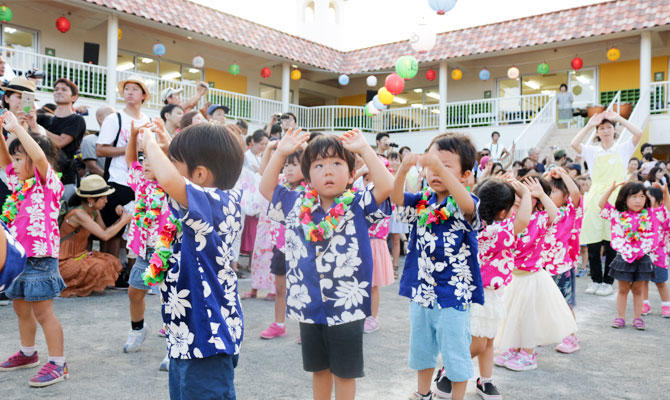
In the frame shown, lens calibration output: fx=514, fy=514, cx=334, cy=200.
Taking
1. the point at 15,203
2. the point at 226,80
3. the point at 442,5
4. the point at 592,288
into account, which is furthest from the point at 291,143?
the point at 226,80

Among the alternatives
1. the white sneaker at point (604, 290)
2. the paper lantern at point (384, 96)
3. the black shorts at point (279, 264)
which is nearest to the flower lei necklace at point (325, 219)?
the black shorts at point (279, 264)

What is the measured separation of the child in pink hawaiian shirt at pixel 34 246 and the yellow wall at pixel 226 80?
1726cm

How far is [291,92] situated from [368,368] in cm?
2100

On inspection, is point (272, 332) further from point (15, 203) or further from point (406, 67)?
point (406, 67)

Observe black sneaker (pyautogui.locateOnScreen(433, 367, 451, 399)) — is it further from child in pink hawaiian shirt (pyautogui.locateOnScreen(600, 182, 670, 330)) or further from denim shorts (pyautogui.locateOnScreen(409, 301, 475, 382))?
child in pink hawaiian shirt (pyautogui.locateOnScreen(600, 182, 670, 330))

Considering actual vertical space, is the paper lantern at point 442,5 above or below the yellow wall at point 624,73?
below

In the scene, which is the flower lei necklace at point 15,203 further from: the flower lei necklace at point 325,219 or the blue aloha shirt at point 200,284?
the flower lei necklace at point 325,219

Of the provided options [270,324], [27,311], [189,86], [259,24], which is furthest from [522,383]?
[259,24]

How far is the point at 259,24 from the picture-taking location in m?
18.6

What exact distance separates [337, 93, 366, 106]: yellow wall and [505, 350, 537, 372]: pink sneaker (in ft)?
69.8

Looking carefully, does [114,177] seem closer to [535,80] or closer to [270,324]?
[270,324]

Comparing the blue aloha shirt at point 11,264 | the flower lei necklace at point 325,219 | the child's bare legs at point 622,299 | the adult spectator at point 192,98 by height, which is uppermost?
the adult spectator at point 192,98

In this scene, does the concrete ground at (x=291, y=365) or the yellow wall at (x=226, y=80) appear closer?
the concrete ground at (x=291, y=365)

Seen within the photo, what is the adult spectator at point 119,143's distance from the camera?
4.88 m
